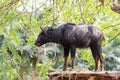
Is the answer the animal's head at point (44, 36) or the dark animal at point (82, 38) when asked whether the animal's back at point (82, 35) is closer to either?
the dark animal at point (82, 38)

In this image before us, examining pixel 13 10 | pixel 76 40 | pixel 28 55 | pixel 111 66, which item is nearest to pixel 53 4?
pixel 13 10

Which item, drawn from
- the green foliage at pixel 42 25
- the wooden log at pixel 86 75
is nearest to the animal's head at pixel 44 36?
the green foliage at pixel 42 25

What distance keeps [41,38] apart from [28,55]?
11.8 ft

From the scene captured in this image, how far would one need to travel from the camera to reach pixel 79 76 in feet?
15.4

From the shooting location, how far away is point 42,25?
545 cm

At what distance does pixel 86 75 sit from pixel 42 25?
1.18 metres

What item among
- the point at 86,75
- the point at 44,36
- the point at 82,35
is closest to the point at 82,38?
the point at 82,35

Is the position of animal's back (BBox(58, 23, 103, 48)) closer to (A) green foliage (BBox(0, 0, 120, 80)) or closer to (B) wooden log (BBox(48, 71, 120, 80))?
(A) green foliage (BBox(0, 0, 120, 80))

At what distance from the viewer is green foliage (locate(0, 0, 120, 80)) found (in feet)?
15.3

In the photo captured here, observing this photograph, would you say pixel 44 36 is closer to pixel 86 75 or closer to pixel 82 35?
pixel 82 35

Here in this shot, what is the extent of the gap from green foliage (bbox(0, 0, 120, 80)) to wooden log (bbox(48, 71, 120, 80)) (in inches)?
27.0

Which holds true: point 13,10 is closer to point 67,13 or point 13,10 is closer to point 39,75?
point 67,13

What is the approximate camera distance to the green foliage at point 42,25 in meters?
4.66

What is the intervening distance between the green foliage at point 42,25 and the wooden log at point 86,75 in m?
Result: 0.69
